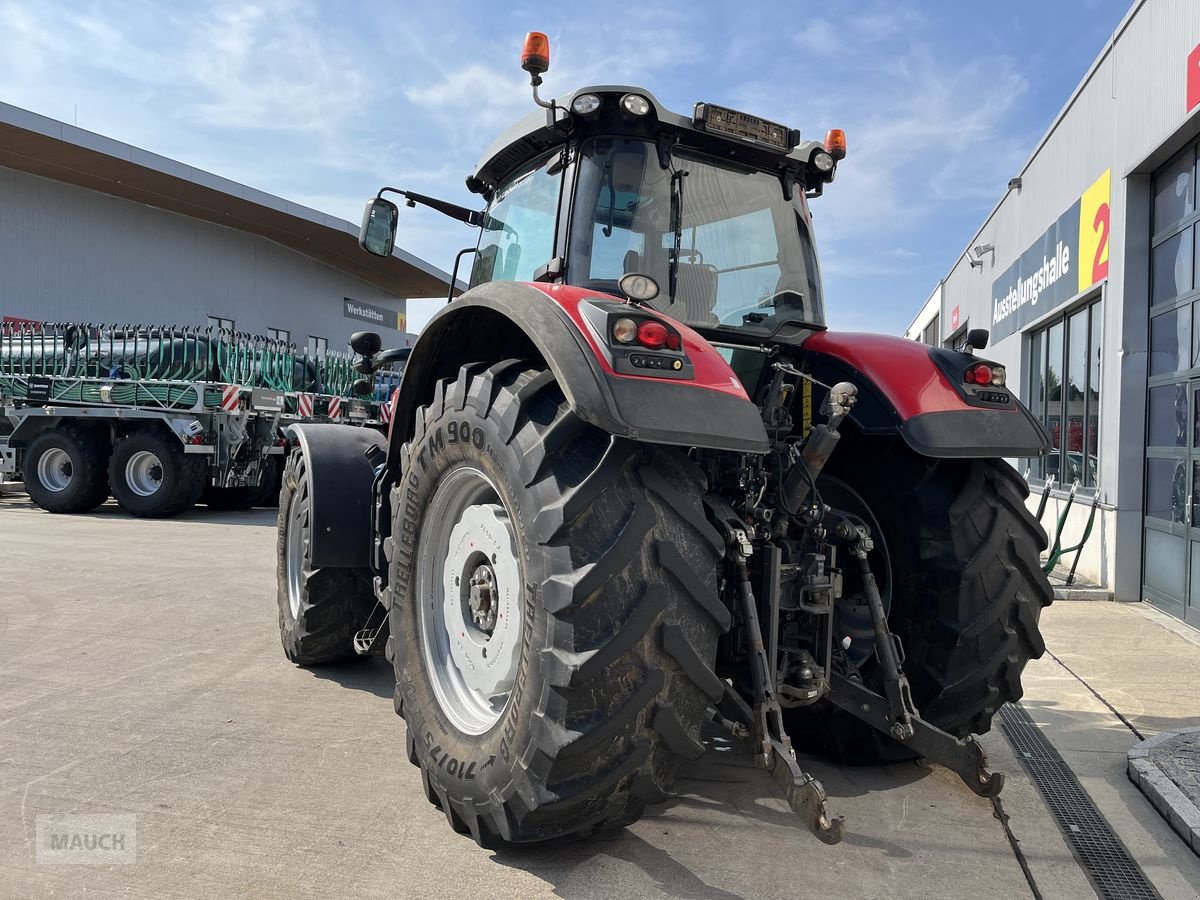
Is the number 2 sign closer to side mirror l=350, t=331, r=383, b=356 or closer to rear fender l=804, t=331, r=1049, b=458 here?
rear fender l=804, t=331, r=1049, b=458

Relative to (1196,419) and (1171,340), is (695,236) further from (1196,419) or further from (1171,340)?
(1171,340)

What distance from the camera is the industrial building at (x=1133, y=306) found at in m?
6.80

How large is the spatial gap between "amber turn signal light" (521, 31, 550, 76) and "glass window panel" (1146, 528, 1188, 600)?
633 cm

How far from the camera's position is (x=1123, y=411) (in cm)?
757

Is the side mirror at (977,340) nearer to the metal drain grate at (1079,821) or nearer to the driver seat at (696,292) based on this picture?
the driver seat at (696,292)

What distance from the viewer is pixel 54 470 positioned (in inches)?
508

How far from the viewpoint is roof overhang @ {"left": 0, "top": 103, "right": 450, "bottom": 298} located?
19.7m

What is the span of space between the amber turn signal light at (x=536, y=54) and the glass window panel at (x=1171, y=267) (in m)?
6.11

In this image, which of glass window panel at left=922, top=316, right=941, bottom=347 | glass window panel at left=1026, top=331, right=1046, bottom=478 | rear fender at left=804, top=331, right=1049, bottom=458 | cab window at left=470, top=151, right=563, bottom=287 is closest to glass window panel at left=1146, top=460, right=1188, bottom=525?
glass window panel at left=1026, top=331, right=1046, bottom=478

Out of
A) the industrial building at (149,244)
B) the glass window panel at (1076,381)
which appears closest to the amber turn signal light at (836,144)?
the glass window panel at (1076,381)

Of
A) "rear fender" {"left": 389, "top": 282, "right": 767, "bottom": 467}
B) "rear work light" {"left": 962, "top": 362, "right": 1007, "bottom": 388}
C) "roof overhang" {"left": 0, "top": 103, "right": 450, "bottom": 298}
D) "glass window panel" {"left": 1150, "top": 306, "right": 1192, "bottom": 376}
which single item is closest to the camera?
"rear fender" {"left": 389, "top": 282, "right": 767, "bottom": 467}

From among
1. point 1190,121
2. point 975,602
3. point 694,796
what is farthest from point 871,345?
point 1190,121

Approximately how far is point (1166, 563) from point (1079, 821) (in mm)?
4955

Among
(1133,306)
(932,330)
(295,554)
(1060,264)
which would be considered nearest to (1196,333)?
(1133,306)
